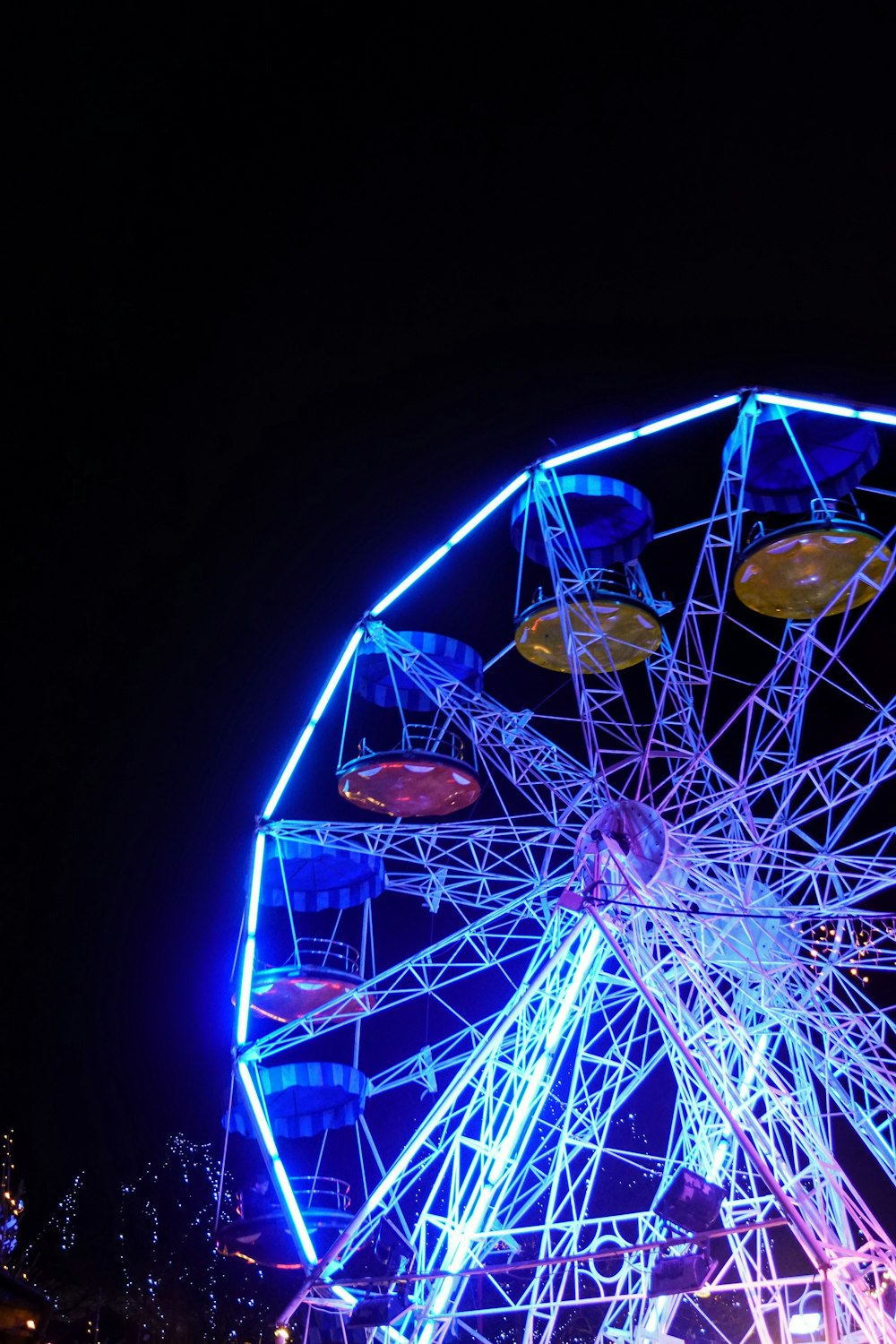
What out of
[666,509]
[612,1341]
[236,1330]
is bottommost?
[236,1330]

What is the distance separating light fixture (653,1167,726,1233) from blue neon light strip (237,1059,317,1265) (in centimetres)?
524

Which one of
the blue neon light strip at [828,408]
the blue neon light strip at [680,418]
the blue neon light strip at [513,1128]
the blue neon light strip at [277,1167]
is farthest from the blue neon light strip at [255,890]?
the blue neon light strip at [828,408]

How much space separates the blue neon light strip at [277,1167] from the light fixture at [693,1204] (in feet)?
17.2

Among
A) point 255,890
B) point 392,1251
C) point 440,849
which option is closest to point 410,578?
point 440,849

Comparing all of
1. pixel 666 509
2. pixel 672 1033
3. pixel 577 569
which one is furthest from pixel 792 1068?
pixel 666 509

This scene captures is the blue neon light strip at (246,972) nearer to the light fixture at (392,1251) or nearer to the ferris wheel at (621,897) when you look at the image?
the ferris wheel at (621,897)

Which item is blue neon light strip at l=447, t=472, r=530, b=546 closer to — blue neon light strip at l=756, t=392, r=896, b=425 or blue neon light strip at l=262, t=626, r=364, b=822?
blue neon light strip at l=262, t=626, r=364, b=822

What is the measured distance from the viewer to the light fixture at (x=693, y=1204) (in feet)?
46.7

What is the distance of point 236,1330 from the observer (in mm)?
33219

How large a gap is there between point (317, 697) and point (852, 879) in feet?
35.3

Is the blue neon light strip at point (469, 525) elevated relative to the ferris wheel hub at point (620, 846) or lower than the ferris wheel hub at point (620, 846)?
elevated

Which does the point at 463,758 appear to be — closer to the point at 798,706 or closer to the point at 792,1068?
the point at 798,706

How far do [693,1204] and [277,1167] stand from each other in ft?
19.4

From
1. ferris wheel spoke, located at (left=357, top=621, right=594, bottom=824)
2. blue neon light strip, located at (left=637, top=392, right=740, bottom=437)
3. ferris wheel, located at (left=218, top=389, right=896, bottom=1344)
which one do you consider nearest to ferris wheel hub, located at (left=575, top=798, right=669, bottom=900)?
ferris wheel, located at (left=218, top=389, right=896, bottom=1344)
